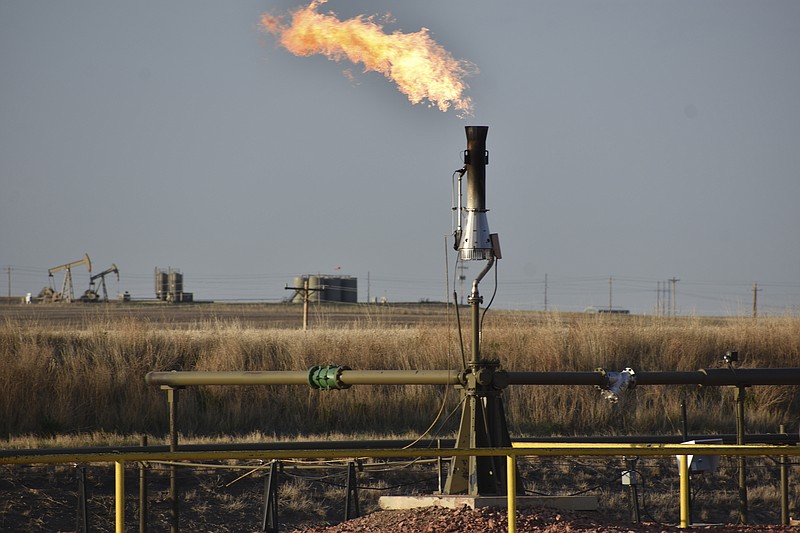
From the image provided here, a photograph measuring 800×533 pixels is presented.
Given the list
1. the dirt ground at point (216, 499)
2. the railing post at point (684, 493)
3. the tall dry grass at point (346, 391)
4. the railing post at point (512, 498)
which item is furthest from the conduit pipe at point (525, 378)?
the tall dry grass at point (346, 391)

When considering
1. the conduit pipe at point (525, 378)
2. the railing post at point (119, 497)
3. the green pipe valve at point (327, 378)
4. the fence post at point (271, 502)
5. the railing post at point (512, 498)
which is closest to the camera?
the railing post at point (119, 497)

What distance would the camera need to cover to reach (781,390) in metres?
21.3

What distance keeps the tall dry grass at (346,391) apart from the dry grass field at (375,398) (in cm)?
3

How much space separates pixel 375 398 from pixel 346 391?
0.56m

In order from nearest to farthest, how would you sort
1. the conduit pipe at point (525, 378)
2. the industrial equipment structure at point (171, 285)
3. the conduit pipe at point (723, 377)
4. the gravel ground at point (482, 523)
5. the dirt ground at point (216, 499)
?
the gravel ground at point (482, 523), the conduit pipe at point (525, 378), the conduit pipe at point (723, 377), the dirt ground at point (216, 499), the industrial equipment structure at point (171, 285)

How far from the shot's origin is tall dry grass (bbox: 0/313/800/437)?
770 inches

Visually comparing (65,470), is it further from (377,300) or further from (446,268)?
(377,300)

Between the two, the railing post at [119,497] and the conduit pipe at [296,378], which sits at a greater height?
the conduit pipe at [296,378]

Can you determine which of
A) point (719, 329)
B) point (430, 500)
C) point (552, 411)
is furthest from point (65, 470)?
point (719, 329)

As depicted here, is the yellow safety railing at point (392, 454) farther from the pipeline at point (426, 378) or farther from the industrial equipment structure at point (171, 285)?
the industrial equipment structure at point (171, 285)

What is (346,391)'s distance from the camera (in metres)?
20.1

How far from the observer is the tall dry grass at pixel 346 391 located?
19547 millimetres

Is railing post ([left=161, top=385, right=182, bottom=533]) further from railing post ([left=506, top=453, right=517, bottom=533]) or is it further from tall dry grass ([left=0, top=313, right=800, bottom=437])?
tall dry grass ([left=0, top=313, right=800, bottom=437])

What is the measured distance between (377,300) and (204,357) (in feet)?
175
